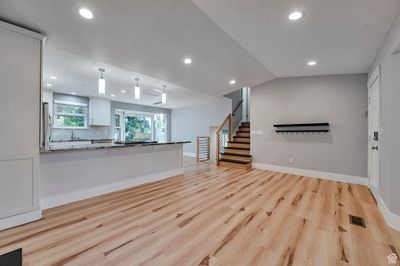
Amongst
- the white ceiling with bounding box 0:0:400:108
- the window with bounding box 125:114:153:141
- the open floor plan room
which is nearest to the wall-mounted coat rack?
the open floor plan room

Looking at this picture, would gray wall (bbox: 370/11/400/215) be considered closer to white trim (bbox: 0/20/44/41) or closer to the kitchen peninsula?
the kitchen peninsula

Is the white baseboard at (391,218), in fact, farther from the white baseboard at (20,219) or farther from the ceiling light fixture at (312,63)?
the white baseboard at (20,219)

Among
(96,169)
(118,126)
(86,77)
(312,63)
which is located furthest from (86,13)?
(118,126)

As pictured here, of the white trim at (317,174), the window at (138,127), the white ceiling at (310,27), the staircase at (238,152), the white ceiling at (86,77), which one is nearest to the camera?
the white ceiling at (310,27)

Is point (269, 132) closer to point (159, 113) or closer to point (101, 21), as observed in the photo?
point (101, 21)

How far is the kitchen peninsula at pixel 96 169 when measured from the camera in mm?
2818

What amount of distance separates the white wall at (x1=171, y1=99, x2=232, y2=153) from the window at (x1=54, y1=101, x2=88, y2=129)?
426 cm

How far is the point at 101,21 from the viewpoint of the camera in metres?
2.42

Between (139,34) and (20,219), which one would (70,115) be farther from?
(139,34)

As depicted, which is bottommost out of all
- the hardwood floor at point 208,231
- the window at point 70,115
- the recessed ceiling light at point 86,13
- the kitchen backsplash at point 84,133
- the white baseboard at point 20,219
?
the hardwood floor at point 208,231

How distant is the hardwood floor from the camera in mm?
1746

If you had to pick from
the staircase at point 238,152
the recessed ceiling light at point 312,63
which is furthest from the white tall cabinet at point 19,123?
the staircase at point 238,152

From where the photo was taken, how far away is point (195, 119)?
29.5 ft

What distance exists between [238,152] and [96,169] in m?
4.46
